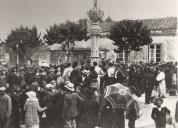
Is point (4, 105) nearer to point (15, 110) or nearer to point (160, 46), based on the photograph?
point (15, 110)

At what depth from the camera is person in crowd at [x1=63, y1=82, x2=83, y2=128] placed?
32.5 feet

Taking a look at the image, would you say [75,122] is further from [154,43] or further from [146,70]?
[154,43]

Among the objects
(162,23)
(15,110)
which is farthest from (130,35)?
(15,110)

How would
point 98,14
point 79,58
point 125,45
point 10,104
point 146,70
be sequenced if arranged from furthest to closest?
point 79,58 < point 125,45 < point 98,14 < point 146,70 < point 10,104

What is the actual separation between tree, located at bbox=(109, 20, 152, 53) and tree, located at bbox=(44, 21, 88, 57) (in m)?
6.01

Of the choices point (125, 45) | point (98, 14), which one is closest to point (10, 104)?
point (98, 14)

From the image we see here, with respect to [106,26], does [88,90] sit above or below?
below

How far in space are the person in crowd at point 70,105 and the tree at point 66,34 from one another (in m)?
31.7

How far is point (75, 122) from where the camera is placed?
10570 millimetres

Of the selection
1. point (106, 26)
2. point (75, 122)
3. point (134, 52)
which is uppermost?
point (106, 26)

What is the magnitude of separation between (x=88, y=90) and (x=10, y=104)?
70.9 inches

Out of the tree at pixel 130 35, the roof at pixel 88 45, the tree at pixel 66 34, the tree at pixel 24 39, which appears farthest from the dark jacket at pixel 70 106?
the tree at pixel 24 39

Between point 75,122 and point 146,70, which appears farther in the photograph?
point 146,70

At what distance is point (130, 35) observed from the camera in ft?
119
